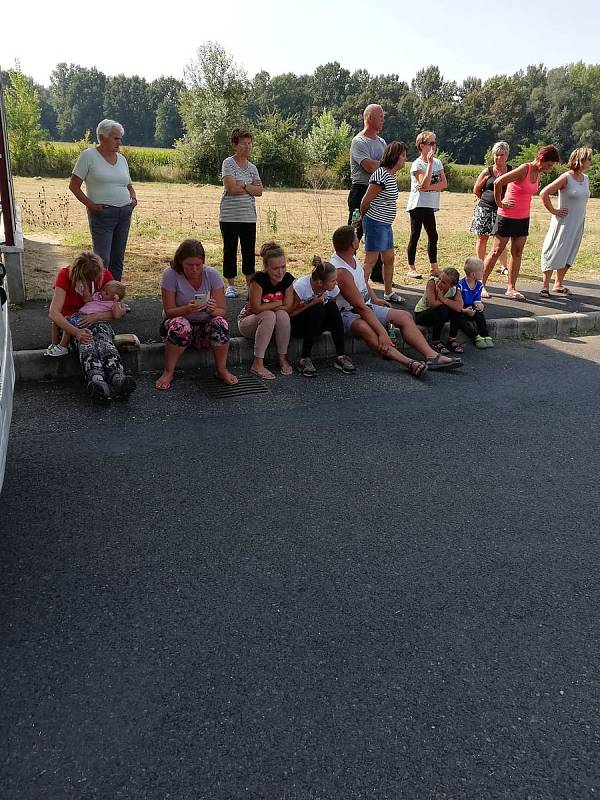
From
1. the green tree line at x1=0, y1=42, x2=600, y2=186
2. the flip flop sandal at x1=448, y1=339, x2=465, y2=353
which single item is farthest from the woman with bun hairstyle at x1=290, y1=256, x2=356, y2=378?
the green tree line at x1=0, y1=42, x2=600, y2=186

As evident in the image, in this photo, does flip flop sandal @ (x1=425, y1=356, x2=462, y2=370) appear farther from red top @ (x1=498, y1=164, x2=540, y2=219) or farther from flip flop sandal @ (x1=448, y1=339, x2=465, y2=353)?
red top @ (x1=498, y1=164, x2=540, y2=219)

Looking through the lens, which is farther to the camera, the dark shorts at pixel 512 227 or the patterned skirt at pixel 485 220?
the patterned skirt at pixel 485 220

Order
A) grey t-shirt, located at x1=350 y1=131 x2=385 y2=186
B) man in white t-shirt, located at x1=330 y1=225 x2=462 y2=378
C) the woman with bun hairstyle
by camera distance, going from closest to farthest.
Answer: the woman with bun hairstyle < man in white t-shirt, located at x1=330 y1=225 x2=462 y2=378 < grey t-shirt, located at x1=350 y1=131 x2=385 y2=186

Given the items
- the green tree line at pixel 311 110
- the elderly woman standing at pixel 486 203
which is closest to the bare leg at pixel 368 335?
the elderly woman standing at pixel 486 203

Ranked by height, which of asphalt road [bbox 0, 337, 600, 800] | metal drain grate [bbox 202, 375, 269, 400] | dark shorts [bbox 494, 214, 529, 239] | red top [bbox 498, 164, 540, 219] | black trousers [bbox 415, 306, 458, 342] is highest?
red top [bbox 498, 164, 540, 219]

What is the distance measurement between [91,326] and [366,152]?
176 inches

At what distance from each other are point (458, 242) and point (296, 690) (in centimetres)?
1254

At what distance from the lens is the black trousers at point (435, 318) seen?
6.65m

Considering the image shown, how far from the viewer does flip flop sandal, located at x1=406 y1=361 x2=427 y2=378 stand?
590cm

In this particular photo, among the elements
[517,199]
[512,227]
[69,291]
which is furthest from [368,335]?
[517,199]

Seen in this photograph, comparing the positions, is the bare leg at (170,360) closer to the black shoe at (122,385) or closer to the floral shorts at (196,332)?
the floral shorts at (196,332)

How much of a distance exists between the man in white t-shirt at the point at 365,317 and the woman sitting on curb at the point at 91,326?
2.17m

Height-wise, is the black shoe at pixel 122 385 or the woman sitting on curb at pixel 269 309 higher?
the woman sitting on curb at pixel 269 309

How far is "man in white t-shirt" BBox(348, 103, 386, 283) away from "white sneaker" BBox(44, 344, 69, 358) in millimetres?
4041
